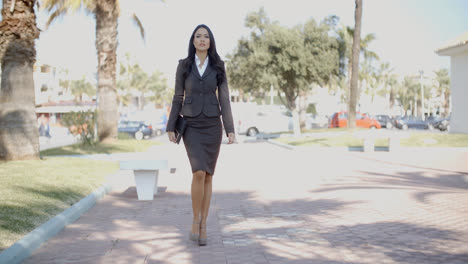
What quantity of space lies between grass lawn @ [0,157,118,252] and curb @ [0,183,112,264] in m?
0.09

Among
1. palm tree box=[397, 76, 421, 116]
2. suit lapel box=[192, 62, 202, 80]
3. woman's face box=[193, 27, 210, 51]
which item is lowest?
suit lapel box=[192, 62, 202, 80]

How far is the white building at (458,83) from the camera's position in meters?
27.5

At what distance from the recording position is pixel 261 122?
36000 millimetres

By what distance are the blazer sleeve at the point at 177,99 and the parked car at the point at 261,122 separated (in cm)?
2909

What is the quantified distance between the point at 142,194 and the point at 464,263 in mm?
5469

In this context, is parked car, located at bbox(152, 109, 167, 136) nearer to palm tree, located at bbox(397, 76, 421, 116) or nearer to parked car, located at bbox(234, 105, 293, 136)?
parked car, located at bbox(234, 105, 293, 136)

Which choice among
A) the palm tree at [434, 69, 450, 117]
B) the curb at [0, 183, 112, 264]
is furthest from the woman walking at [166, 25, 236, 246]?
the palm tree at [434, 69, 450, 117]

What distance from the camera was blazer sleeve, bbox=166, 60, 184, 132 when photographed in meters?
5.46

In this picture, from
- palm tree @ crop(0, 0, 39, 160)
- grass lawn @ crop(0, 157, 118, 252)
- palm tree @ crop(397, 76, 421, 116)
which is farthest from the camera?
palm tree @ crop(397, 76, 421, 116)

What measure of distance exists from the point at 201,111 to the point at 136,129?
3346 centimetres

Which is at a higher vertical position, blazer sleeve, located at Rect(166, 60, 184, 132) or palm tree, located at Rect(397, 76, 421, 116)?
palm tree, located at Rect(397, 76, 421, 116)

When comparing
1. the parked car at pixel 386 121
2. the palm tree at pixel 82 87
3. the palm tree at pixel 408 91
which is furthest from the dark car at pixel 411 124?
the palm tree at pixel 82 87

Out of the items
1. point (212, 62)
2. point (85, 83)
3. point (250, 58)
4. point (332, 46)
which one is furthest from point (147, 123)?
point (85, 83)

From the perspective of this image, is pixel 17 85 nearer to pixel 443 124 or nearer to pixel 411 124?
pixel 443 124
